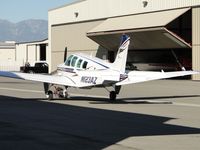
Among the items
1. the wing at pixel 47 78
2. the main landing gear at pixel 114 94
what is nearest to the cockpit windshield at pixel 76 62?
the wing at pixel 47 78

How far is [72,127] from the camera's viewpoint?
1523 centimetres

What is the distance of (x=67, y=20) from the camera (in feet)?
241

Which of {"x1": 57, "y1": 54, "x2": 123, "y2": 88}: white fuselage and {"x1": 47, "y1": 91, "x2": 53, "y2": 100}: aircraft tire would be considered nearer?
{"x1": 57, "y1": 54, "x2": 123, "y2": 88}: white fuselage

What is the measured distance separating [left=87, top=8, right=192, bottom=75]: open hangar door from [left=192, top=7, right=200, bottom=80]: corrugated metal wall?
0.87 m

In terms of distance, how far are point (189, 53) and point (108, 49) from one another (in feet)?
35.8

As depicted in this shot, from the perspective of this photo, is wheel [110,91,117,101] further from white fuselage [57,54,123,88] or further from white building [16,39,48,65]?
white building [16,39,48,65]

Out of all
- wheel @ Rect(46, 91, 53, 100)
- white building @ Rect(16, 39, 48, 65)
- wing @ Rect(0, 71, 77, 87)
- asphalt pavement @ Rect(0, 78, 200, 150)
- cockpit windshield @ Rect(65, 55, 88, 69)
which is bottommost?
asphalt pavement @ Rect(0, 78, 200, 150)

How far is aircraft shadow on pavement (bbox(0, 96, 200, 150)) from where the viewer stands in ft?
40.3

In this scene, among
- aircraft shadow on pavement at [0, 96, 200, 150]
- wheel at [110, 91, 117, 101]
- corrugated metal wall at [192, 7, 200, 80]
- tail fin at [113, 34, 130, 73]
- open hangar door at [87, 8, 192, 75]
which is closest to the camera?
aircraft shadow on pavement at [0, 96, 200, 150]

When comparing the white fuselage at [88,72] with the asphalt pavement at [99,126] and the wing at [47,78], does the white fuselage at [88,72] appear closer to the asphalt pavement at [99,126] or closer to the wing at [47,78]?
the wing at [47,78]

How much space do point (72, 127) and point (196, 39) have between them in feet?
125

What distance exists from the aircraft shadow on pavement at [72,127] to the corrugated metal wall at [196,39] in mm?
31949

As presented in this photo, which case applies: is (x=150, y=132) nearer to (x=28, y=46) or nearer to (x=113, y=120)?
(x=113, y=120)

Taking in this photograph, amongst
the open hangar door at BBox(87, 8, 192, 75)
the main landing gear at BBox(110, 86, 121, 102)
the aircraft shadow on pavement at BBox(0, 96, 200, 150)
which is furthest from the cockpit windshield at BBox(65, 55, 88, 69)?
the open hangar door at BBox(87, 8, 192, 75)
